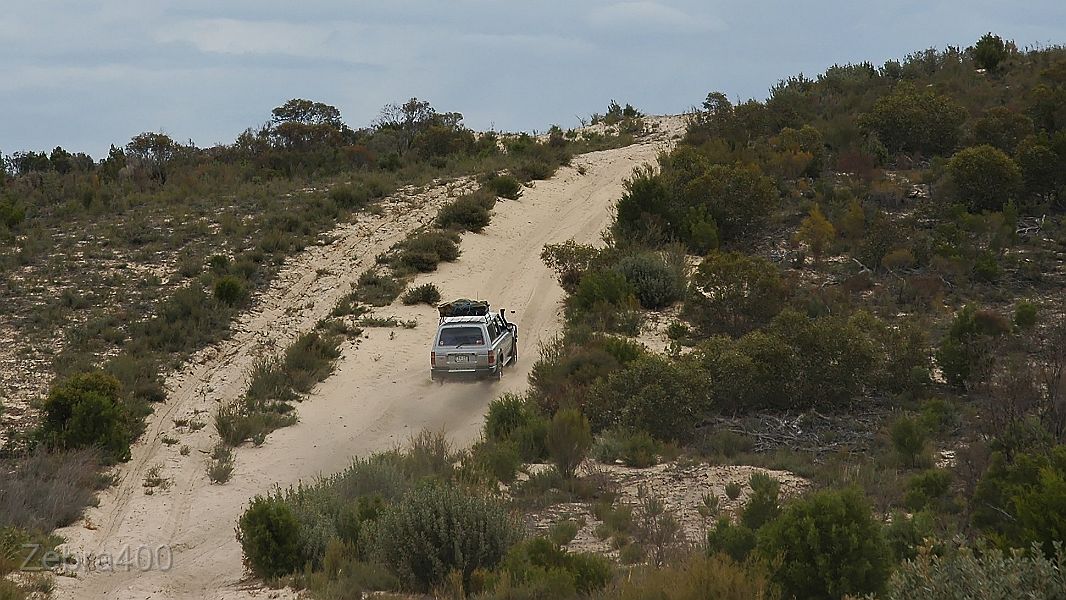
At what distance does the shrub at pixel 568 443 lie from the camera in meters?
16.3

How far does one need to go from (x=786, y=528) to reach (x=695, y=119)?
4338 cm

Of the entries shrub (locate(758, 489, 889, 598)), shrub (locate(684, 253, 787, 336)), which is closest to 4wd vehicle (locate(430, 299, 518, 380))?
shrub (locate(684, 253, 787, 336))

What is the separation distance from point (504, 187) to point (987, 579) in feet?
114

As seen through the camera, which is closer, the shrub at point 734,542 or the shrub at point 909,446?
the shrub at point 734,542

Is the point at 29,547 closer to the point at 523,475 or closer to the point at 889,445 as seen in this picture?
the point at 523,475

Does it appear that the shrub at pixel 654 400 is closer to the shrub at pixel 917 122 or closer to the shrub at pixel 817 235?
the shrub at pixel 817 235

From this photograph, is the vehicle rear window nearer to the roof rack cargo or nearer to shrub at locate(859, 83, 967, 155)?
the roof rack cargo

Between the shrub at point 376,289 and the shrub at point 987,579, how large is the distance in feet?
80.5

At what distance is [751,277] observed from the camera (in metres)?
25.9

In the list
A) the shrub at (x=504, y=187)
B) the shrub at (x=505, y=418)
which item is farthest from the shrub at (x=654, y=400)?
the shrub at (x=504, y=187)

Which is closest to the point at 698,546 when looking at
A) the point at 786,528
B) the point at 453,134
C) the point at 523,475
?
the point at 786,528

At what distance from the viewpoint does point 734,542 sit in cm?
1016

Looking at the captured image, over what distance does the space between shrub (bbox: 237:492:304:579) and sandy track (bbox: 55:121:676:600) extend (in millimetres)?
362

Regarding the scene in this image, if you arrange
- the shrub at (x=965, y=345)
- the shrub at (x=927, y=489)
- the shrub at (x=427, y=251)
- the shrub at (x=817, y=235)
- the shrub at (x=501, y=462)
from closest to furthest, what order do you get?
the shrub at (x=927, y=489)
the shrub at (x=501, y=462)
the shrub at (x=965, y=345)
the shrub at (x=817, y=235)
the shrub at (x=427, y=251)
